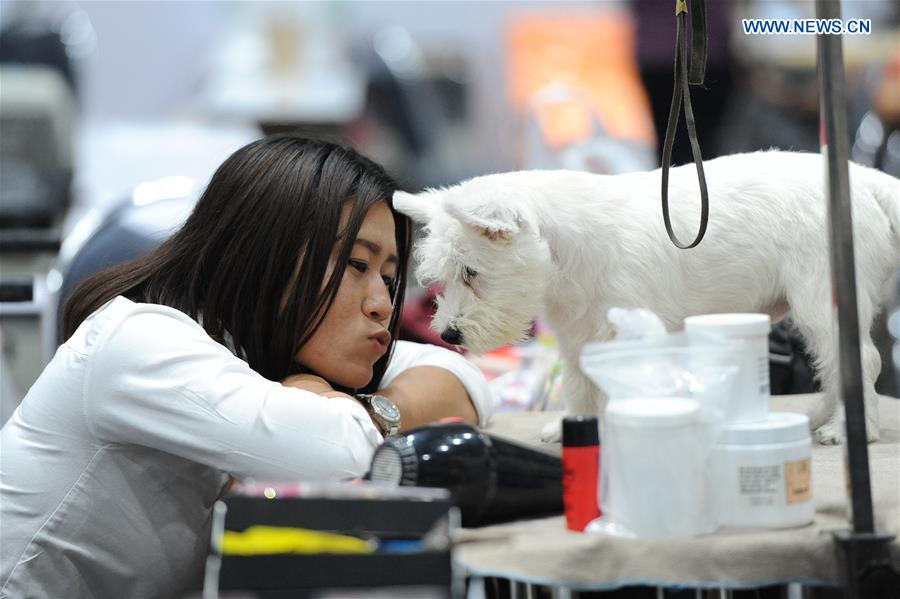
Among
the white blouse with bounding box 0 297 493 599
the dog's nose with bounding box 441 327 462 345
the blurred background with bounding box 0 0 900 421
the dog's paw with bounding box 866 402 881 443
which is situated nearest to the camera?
the white blouse with bounding box 0 297 493 599

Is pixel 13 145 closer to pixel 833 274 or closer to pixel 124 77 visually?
pixel 124 77

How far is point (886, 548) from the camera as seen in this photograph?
1.01 metres

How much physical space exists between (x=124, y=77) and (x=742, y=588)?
470cm

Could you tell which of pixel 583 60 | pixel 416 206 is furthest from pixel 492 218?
pixel 583 60

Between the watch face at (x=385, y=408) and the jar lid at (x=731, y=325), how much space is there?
1.82 feet

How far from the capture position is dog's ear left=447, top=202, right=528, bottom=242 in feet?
4.90

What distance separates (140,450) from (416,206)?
1.73ft

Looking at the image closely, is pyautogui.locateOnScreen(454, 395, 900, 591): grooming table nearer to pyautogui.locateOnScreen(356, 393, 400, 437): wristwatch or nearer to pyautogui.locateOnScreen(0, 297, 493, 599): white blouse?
pyautogui.locateOnScreen(0, 297, 493, 599): white blouse

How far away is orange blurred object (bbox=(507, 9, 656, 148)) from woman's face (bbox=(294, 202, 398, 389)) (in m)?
3.21

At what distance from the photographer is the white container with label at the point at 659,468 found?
1001mm

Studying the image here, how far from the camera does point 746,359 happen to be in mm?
1087

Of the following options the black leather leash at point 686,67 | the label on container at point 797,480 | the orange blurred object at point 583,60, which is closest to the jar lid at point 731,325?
the label on container at point 797,480

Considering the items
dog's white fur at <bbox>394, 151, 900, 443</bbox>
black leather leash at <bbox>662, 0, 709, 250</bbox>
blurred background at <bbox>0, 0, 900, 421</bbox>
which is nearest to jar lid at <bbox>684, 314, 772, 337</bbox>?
black leather leash at <bbox>662, 0, 709, 250</bbox>

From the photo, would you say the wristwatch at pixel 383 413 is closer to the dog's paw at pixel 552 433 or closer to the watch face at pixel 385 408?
the watch face at pixel 385 408
